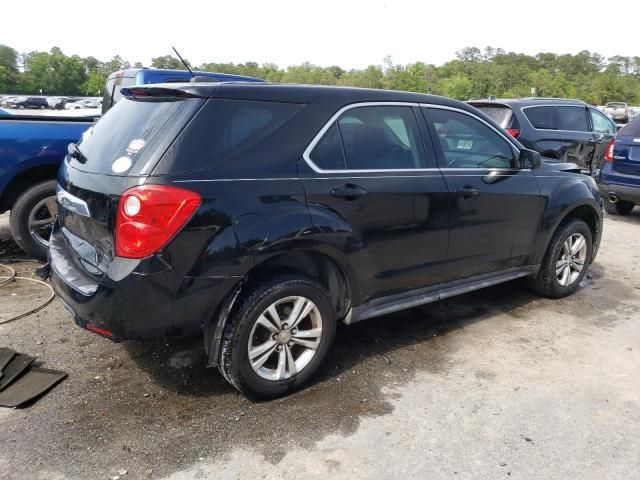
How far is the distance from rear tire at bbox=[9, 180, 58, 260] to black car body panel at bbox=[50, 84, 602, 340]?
78.9 inches

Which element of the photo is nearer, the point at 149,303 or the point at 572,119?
the point at 149,303

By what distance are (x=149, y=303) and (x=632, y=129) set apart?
26.7 feet

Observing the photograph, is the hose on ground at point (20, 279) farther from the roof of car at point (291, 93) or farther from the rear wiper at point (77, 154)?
the roof of car at point (291, 93)

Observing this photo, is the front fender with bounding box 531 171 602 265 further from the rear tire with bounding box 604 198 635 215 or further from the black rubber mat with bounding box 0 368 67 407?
the rear tire with bounding box 604 198 635 215

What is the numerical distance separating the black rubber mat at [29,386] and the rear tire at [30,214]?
2241 mm

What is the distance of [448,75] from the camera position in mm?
82500

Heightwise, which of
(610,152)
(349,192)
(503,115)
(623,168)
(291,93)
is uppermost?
(291,93)

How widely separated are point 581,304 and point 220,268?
3.66 metres

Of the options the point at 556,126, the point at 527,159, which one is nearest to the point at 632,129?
the point at 556,126

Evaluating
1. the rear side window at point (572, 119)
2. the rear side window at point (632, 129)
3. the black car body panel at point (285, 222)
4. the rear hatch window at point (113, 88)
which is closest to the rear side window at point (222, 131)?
the black car body panel at point (285, 222)

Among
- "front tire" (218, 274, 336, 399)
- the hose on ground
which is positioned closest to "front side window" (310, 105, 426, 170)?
"front tire" (218, 274, 336, 399)

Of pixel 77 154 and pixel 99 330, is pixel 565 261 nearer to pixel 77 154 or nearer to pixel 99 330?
pixel 99 330

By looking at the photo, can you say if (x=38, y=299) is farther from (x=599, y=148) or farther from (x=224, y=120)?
(x=599, y=148)

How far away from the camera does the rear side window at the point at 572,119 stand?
9423 mm
